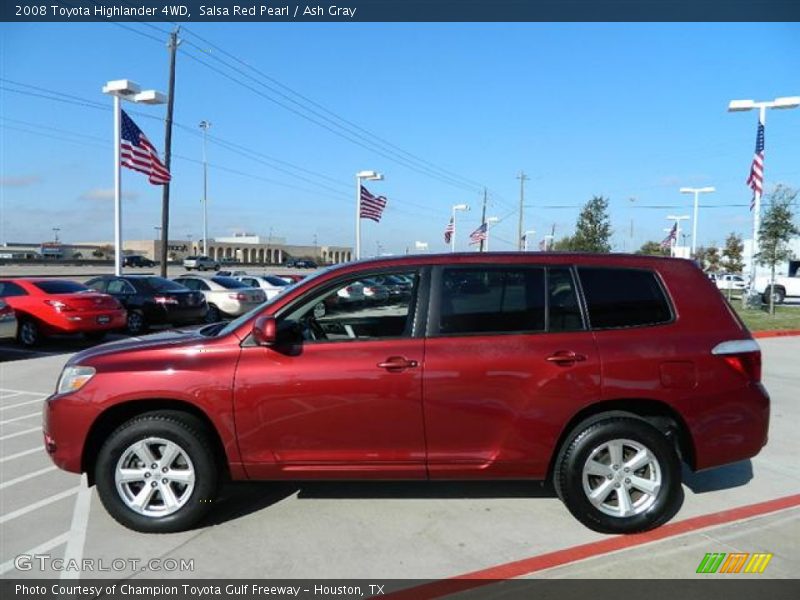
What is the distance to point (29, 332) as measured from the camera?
12.8 m

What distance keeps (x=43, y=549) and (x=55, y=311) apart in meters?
9.83

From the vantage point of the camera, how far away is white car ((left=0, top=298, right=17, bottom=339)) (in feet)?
38.3

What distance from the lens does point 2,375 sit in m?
9.77

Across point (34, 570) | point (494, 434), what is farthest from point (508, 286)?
point (34, 570)

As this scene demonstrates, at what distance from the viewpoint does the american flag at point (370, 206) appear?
96.6 feet

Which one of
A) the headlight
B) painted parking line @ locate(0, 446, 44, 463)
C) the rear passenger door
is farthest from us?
painted parking line @ locate(0, 446, 44, 463)

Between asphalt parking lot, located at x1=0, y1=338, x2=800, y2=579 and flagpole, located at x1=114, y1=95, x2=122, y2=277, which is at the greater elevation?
flagpole, located at x1=114, y1=95, x2=122, y2=277

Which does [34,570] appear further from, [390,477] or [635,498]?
[635,498]

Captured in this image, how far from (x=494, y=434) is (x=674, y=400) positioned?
46.2 inches

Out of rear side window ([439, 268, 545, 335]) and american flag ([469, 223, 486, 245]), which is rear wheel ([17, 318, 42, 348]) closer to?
rear side window ([439, 268, 545, 335])

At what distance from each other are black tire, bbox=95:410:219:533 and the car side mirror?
67 cm

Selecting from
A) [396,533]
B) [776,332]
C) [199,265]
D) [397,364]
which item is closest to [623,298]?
[397,364]

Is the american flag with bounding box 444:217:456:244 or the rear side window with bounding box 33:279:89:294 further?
the american flag with bounding box 444:217:456:244

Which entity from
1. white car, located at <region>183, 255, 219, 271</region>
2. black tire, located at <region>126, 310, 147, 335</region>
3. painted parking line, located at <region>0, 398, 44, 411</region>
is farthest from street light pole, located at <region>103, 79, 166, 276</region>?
white car, located at <region>183, 255, 219, 271</region>
